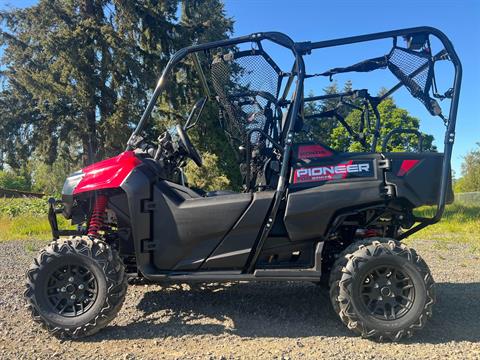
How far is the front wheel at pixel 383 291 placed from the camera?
3887 millimetres

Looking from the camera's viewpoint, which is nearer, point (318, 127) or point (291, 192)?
point (291, 192)

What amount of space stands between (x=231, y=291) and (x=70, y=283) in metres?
2.03

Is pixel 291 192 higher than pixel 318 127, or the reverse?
pixel 318 127

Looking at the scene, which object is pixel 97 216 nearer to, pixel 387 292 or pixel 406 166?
pixel 387 292

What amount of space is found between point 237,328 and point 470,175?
37.6 m

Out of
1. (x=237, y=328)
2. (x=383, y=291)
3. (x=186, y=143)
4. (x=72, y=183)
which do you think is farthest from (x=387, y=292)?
(x=72, y=183)

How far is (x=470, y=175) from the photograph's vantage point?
36.4m

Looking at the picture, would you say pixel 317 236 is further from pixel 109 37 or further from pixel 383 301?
pixel 109 37

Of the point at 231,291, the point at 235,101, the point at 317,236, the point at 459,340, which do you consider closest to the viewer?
the point at 459,340

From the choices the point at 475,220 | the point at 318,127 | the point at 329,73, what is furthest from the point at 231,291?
the point at 475,220

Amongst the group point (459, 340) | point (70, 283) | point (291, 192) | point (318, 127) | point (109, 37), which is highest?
point (109, 37)

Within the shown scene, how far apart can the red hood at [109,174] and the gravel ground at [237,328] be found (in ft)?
4.49

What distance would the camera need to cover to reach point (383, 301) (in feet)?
13.1

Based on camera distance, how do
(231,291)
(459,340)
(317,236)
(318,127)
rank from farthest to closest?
(318,127) → (231,291) → (317,236) → (459,340)
